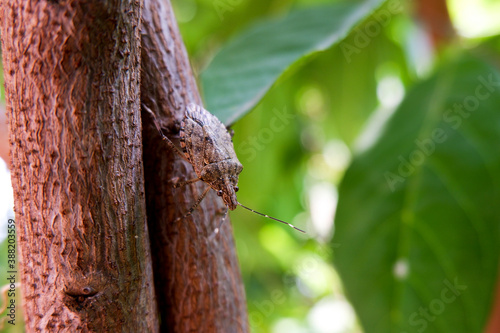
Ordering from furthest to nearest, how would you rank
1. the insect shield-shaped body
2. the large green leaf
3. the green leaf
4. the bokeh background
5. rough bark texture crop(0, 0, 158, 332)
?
1. the bokeh background
2. the large green leaf
3. the green leaf
4. the insect shield-shaped body
5. rough bark texture crop(0, 0, 158, 332)

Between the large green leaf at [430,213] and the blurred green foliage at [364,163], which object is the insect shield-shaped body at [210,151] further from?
the large green leaf at [430,213]

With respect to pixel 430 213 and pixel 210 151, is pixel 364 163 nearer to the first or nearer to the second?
pixel 430 213

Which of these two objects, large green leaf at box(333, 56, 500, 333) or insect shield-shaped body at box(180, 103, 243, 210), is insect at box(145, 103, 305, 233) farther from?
large green leaf at box(333, 56, 500, 333)

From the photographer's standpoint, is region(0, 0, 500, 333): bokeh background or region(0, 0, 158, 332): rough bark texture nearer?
region(0, 0, 158, 332): rough bark texture

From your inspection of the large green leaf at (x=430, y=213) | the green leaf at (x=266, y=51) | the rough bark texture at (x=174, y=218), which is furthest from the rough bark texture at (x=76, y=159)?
the large green leaf at (x=430, y=213)

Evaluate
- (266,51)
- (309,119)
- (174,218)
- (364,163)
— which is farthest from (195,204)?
(309,119)

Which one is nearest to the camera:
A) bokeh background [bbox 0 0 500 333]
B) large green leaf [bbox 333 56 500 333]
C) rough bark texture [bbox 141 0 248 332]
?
rough bark texture [bbox 141 0 248 332]

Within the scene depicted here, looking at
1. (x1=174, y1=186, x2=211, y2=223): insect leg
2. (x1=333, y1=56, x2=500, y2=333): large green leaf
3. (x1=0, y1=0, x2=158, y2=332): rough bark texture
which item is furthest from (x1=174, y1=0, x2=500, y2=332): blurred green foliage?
(x1=0, y1=0, x2=158, y2=332): rough bark texture
